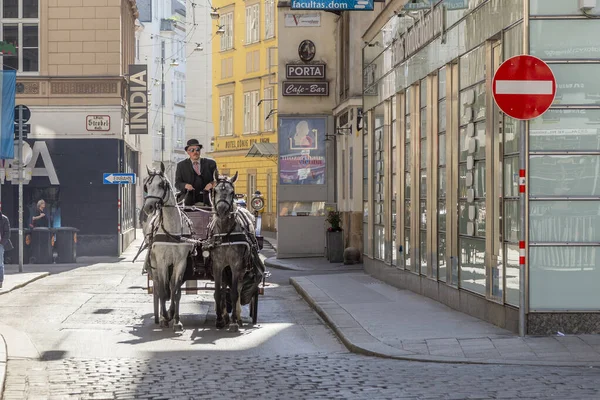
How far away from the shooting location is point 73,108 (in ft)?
132

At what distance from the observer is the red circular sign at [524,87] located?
42.1 feet

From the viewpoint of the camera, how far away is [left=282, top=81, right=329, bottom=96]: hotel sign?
1411 inches

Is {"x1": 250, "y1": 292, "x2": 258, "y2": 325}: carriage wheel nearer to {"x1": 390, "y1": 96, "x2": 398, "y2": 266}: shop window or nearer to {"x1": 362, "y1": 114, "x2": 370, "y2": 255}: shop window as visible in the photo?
{"x1": 390, "y1": 96, "x2": 398, "y2": 266}: shop window

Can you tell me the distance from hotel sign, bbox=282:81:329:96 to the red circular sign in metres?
23.1

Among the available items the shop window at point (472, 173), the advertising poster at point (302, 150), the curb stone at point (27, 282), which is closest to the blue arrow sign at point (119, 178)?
the advertising poster at point (302, 150)

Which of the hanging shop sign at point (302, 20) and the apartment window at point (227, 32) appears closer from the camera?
the hanging shop sign at point (302, 20)

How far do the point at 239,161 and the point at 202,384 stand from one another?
53729mm

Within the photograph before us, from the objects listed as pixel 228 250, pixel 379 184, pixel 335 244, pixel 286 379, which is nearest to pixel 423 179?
pixel 379 184

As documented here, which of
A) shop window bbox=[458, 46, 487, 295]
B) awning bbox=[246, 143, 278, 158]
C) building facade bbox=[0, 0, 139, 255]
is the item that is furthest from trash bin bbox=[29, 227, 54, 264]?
shop window bbox=[458, 46, 487, 295]

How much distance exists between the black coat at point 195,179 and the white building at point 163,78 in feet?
212

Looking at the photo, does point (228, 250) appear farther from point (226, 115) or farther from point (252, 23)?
point (226, 115)

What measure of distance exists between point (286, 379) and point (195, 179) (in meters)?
6.86

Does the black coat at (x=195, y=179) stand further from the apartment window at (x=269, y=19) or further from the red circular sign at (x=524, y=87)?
the apartment window at (x=269, y=19)

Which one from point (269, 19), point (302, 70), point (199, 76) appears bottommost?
point (302, 70)
